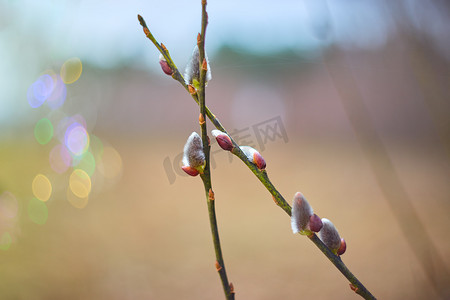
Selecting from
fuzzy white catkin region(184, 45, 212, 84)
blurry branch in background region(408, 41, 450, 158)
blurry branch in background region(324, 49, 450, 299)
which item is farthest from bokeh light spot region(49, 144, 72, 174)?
fuzzy white catkin region(184, 45, 212, 84)

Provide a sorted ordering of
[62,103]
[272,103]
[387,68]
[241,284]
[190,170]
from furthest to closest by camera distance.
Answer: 1. [272,103]
2. [62,103]
3. [387,68]
4. [241,284]
5. [190,170]

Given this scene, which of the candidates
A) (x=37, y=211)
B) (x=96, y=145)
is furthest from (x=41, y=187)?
(x=96, y=145)

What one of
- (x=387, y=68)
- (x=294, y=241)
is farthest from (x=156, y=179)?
(x=387, y=68)

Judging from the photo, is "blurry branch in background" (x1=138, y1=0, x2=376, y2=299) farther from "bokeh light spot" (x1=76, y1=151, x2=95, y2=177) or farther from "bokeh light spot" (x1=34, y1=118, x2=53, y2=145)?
"bokeh light spot" (x1=34, y1=118, x2=53, y2=145)

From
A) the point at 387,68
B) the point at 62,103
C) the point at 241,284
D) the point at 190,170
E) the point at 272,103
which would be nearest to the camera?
the point at 190,170

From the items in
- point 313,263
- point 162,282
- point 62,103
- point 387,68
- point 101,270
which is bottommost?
point 313,263

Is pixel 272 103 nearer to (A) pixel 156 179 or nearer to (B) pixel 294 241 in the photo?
(A) pixel 156 179

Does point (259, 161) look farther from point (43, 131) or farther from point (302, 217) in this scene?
point (43, 131)
